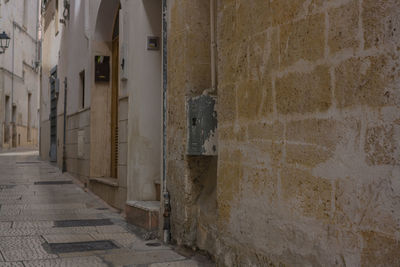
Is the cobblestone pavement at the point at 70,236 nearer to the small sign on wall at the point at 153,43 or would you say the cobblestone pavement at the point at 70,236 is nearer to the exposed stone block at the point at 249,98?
the exposed stone block at the point at 249,98

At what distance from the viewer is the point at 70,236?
514 centimetres

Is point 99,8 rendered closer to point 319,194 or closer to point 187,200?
point 187,200

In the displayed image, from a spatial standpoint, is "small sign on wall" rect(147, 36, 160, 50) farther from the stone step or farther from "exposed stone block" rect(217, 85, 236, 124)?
"exposed stone block" rect(217, 85, 236, 124)

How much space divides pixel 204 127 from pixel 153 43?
2.30m

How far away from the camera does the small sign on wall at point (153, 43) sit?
6.06 m

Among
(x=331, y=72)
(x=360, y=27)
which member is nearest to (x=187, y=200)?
(x=331, y=72)

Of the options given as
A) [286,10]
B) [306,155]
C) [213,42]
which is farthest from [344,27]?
[213,42]

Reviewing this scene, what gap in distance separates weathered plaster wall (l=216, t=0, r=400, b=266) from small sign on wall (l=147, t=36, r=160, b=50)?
7.79 ft

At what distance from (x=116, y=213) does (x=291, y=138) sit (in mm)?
4383

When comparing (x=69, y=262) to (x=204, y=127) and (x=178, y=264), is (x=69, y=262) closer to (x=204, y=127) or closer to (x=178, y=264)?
(x=178, y=264)

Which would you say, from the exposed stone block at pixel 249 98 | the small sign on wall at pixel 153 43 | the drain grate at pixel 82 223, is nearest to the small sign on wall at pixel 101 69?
the small sign on wall at pixel 153 43

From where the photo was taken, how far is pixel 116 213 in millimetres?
6770

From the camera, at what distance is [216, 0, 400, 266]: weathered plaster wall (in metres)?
2.25

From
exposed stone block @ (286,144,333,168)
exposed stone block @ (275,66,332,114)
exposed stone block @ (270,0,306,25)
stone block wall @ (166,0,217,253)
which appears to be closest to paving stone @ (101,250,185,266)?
stone block wall @ (166,0,217,253)
